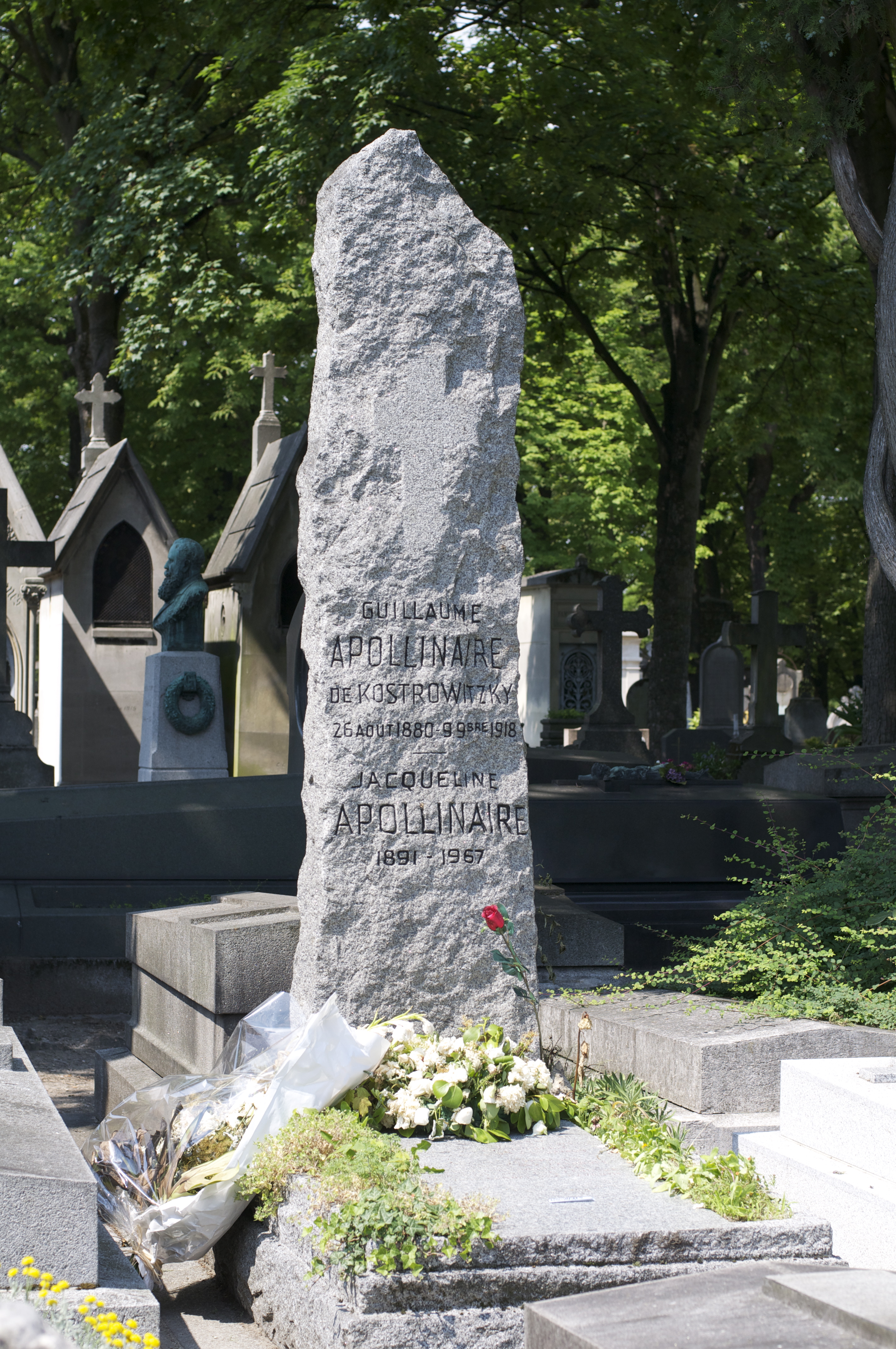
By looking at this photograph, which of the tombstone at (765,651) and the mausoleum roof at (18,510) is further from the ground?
the mausoleum roof at (18,510)

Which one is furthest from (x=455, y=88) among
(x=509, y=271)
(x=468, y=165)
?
(x=509, y=271)

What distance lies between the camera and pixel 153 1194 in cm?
417

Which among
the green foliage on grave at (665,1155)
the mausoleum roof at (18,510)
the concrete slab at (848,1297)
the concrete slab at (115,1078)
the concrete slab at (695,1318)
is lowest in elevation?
the concrete slab at (115,1078)

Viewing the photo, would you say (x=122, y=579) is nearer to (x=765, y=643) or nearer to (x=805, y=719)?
(x=765, y=643)

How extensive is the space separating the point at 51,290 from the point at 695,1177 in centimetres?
1822

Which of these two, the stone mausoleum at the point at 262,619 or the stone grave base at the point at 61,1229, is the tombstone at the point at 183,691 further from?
the stone grave base at the point at 61,1229

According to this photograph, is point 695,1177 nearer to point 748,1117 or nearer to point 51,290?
point 748,1117

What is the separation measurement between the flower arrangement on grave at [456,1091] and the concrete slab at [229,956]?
0.72 meters

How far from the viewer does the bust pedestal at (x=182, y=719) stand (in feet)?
43.2

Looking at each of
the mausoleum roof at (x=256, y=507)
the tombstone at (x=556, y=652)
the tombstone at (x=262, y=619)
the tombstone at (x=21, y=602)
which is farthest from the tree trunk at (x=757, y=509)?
the tombstone at (x=262, y=619)

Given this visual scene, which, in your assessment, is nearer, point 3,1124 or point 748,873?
point 3,1124

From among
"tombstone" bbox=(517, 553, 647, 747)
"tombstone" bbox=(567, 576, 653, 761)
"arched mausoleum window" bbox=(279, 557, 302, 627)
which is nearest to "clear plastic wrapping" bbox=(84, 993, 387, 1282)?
"arched mausoleum window" bbox=(279, 557, 302, 627)

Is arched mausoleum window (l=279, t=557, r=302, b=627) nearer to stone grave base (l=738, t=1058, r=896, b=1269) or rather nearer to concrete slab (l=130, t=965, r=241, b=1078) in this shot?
concrete slab (l=130, t=965, r=241, b=1078)

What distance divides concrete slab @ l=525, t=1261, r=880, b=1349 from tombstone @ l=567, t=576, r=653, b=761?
47.4 feet
